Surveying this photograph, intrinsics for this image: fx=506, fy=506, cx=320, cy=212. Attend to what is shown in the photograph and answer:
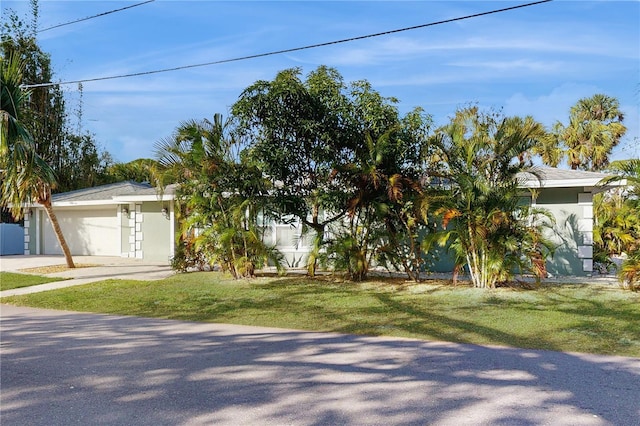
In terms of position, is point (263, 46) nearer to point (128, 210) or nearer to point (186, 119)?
point (186, 119)

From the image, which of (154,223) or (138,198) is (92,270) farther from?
(154,223)

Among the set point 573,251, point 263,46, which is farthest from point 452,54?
point 573,251

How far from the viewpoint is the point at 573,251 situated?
13.2m

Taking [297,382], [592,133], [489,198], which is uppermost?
[592,133]

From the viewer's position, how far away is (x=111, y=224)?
2169cm

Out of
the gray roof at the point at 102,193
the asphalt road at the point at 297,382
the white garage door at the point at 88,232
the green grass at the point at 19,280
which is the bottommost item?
the asphalt road at the point at 297,382

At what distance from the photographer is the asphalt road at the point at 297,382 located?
4.05 meters

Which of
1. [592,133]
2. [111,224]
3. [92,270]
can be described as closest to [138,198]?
[92,270]

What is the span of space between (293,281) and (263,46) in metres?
5.56

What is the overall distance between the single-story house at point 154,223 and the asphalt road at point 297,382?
22.5ft

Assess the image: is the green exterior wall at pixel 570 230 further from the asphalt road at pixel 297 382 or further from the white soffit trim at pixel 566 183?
the asphalt road at pixel 297 382

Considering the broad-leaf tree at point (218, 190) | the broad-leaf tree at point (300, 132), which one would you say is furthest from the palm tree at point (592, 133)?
the broad-leaf tree at point (218, 190)

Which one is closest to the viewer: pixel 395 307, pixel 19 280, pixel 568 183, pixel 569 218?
pixel 395 307

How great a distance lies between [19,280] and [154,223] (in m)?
6.01
